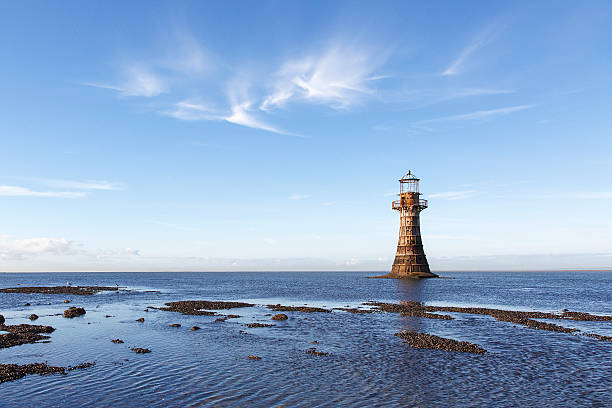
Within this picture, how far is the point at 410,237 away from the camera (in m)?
136

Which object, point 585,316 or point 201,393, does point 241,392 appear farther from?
point 585,316

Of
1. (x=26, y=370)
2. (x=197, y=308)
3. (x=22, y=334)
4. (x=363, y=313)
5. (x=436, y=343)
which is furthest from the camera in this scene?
(x=197, y=308)

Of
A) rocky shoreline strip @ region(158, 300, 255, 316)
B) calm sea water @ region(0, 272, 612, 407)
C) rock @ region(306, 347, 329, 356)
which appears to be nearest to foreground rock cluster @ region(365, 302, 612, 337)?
calm sea water @ region(0, 272, 612, 407)

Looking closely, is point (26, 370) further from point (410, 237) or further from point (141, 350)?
point (410, 237)

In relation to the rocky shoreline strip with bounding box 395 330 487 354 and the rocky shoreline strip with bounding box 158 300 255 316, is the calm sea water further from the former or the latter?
the rocky shoreline strip with bounding box 158 300 255 316

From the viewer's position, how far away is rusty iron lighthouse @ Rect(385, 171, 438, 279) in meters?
136

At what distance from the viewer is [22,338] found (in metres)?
36.9

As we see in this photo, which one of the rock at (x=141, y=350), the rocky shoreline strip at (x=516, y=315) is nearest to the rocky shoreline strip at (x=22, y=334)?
the rock at (x=141, y=350)

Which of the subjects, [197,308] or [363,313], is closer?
[363,313]

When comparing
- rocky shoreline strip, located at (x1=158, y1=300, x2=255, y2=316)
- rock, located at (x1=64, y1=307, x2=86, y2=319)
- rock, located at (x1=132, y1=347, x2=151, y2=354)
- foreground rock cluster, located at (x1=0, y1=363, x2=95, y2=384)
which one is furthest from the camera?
rocky shoreline strip, located at (x1=158, y1=300, x2=255, y2=316)

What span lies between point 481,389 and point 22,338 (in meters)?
39.9

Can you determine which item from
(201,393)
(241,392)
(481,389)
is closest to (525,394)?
(481,389)

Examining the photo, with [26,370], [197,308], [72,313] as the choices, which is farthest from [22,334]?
[197,308]

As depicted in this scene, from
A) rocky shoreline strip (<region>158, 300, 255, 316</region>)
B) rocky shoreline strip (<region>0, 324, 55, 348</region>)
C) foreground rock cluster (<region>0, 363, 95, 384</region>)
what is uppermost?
foreground rock cluster (<region>0, 363, 95, 384</region>)
